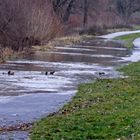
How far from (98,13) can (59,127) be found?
77.5 m

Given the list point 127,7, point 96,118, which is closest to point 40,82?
point 96,118

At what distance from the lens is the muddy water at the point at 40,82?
14.5m

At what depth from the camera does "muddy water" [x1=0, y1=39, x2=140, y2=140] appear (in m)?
14.5

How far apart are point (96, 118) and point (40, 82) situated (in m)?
9.12

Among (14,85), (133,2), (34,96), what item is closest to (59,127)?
(34,96)

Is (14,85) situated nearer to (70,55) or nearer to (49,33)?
(70,55)

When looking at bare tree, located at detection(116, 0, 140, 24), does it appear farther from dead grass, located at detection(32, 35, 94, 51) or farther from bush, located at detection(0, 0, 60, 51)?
bush, located at detection(0, 0, 60, 51)

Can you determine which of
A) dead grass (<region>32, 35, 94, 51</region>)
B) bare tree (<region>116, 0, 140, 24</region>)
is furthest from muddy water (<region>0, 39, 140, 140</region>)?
bare tree (<region>116, 0, 140, 24</region>)

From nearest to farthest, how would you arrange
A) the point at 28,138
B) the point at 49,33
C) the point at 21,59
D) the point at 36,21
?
the point at 28,138 → the point at 21,59 → the point at 36,21 → the point at 49,33

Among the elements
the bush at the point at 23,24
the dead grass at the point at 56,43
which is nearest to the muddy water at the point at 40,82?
the bush at the point at 23,24

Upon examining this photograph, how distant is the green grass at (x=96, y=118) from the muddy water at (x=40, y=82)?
526 millimetres

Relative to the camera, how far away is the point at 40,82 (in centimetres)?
2183

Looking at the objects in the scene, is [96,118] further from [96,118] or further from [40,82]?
[40,82]

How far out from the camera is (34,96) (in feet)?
58.6
